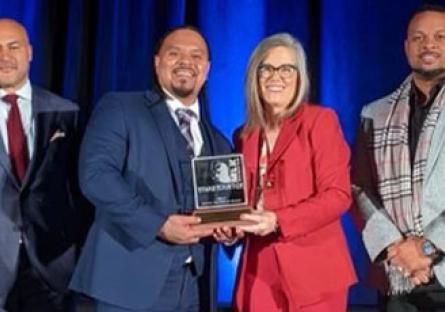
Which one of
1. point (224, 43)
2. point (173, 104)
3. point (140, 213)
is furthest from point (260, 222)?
point (224, 43)

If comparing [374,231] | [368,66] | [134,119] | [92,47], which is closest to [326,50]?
[368,66]

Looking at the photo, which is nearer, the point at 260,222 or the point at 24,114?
the point at 260,222

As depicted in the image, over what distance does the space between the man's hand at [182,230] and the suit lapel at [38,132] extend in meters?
0.59

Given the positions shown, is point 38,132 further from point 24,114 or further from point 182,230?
point 182,230

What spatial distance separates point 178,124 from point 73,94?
1.44 metres

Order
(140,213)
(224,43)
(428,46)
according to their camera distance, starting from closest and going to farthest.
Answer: (140,213) → (428,46) → (224,43)

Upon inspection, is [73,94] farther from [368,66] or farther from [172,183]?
[172,183]

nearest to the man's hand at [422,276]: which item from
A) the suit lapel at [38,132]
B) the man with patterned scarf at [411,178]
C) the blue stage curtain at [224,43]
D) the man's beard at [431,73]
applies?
the man with patterned scarf at [411,178]

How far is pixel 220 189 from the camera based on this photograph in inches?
81.8

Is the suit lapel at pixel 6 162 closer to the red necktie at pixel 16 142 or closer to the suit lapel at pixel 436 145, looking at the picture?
the red necktie at pixel 16 142

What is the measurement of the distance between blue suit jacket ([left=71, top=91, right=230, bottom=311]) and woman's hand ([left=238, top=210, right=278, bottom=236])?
19 cm

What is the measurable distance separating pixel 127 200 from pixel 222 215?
0.25 meters

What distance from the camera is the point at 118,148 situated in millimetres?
2074

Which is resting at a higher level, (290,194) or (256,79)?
(256,79)
